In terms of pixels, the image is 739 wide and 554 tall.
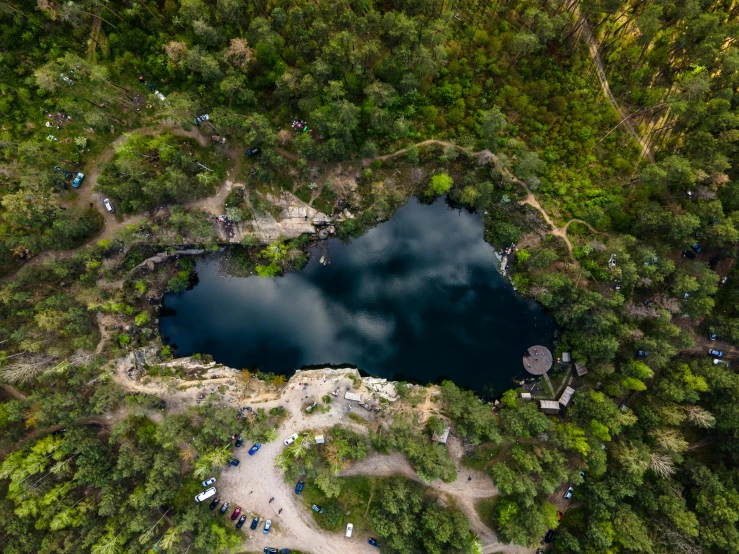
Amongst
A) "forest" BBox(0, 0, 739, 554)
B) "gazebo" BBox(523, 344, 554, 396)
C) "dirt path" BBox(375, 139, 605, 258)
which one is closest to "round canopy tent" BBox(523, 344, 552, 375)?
"gazebo" BBox(523, 344, 554, 396)

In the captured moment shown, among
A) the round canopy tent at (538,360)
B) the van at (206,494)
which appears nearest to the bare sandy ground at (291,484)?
the van at (206,494)

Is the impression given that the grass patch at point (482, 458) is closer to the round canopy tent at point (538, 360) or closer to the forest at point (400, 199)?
the forest at point (400, 199)

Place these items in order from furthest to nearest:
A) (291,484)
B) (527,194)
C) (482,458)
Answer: (527,194)
(482,458)
(291,484)

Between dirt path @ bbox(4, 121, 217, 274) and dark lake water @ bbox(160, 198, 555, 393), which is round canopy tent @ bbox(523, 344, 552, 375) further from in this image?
dirt path @ bbox(4, 121, 217, 274)

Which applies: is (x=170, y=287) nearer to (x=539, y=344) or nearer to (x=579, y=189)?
(x=539, y=344)

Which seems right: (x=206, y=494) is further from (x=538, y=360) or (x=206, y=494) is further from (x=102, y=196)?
(x=538, y=360)

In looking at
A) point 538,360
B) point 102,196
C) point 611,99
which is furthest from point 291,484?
point 611,99

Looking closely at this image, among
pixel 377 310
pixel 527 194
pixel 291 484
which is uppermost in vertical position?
pixel 527 194
